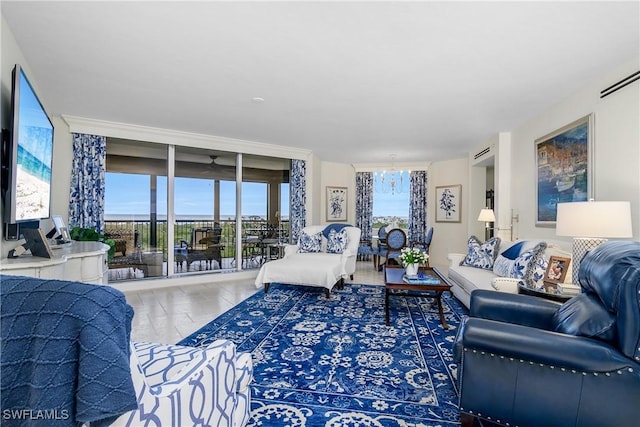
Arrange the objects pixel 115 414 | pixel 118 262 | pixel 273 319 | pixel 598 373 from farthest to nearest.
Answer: pixel 118 262 → pixel 273 319 → pixel 598 373 → pixel 115 414

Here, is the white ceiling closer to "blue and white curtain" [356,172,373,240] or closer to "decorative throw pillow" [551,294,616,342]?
"decorative throw pillow" [551,294,616,342]

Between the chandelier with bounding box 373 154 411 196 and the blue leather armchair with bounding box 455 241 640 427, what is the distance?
21.3ft

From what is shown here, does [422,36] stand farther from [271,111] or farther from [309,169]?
[309,169]

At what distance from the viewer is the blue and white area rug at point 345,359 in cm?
181

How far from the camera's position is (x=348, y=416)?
5.82 ft

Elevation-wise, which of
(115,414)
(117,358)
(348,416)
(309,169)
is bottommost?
(348,416)

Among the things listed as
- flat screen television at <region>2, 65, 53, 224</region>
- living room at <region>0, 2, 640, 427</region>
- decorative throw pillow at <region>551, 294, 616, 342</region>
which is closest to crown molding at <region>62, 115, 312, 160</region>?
living room at <region>0, 2, 640, 427</region>

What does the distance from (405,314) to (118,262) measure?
14.7 ft

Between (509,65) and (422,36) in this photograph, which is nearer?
(422,36)

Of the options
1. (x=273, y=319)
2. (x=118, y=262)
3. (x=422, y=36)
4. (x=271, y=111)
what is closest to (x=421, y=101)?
(x=422, y=36)

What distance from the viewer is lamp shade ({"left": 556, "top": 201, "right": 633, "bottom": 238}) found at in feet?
7.73

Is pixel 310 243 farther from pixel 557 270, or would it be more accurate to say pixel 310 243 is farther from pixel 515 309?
pixel 515 309

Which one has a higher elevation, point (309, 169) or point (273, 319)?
Answer: point (309, 169)

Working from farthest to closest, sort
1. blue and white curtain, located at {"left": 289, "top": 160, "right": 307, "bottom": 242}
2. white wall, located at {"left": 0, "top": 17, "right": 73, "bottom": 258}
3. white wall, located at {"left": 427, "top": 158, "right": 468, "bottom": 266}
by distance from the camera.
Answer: white wall, located at {"left": 427, "top": 158, "right": 468, "bottom": 266}
blue and white curtain, located at {"left": 289, "top": 160, "right": 307, "bottom": 242}
white wall, located at {"left": 0, "top": 17, "right": 73, "bottom": 258}
